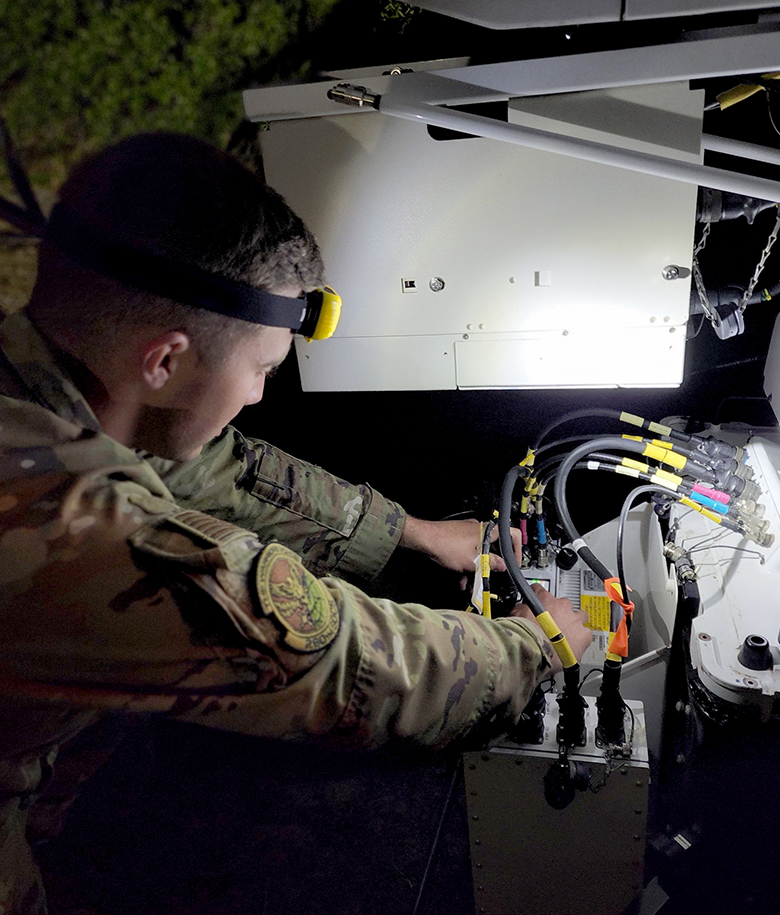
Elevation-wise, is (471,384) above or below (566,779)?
above

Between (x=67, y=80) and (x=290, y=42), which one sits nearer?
(x=67, y=80)

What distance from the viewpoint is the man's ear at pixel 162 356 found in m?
0.70

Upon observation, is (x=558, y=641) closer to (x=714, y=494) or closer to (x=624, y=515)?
(x=624, y=515)

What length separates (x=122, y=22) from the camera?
1.90 feet

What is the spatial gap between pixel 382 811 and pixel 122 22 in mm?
2077

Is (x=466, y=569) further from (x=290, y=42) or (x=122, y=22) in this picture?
(x=122, y=22)

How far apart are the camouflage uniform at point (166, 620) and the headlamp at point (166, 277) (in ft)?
0.68

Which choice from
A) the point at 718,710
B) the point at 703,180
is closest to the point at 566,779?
the point at 718,710

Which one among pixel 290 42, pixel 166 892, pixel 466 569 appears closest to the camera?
pixel 290 42

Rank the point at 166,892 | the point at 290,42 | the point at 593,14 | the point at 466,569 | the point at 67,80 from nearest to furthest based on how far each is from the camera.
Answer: the point at 67,80 → the point at 290,42 → the point at 593,14 → the point at 466,569 → the point at 166,892

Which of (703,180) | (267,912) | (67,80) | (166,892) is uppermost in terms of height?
(67,80)

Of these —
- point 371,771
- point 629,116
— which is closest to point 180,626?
point 629,116

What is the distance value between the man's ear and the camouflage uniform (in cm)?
12

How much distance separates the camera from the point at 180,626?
74 centimetres
